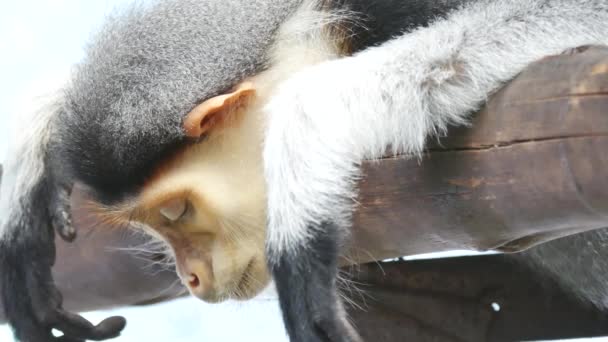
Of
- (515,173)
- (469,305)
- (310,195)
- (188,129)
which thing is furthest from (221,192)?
(469,305)

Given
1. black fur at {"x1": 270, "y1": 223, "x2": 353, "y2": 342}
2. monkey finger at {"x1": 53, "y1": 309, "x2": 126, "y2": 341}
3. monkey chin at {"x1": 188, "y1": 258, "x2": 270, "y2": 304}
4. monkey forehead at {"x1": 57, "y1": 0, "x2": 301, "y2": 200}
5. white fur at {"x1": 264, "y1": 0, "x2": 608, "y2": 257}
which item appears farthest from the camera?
monkey finger at {"x1": 53, "y1": 309, "x2": 126, "y2": 341}

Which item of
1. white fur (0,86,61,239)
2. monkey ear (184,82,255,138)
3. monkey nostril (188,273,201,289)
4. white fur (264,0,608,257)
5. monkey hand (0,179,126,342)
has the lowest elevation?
monkey hand (0,179,126,342)

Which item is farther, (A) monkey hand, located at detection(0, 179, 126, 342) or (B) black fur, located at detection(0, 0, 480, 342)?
(A) monkey hand, located at detection(0, 179, 126, 342)

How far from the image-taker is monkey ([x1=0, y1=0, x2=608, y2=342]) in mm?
1475

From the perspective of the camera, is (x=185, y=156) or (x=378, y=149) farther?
(x=185, y=156)

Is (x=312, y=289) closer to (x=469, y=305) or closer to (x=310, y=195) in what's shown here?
(x=310, y=195)

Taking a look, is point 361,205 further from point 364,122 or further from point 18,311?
point 18,311

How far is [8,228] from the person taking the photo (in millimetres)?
2004

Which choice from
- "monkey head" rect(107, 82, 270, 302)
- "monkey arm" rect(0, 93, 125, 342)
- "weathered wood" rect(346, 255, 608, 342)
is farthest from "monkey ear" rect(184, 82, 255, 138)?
"weathered wood" rect(346, 255, 608, 342)

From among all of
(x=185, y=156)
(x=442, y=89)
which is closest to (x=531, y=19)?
(x=442, y=89)

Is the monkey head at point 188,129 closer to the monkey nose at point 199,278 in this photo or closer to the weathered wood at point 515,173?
the monkey nose at point 199,278

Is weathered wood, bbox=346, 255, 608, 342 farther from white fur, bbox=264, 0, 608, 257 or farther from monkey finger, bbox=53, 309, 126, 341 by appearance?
white fur, bbox=264, 0, 608, 257

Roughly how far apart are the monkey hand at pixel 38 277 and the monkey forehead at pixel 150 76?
0.24m

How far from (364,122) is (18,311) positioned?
809 mm
